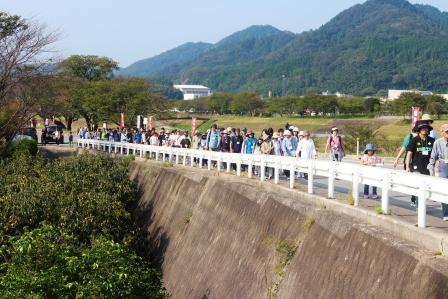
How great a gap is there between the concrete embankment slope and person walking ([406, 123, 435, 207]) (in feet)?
5.19

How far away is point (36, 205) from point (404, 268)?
12200 millimetres

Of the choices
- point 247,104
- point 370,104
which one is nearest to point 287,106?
point 247,104

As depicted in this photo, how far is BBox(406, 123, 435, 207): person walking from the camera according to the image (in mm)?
9914

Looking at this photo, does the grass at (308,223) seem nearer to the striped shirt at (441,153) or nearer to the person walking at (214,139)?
the striped shirt at (441,153)

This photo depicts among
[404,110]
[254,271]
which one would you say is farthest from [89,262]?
[404,110]

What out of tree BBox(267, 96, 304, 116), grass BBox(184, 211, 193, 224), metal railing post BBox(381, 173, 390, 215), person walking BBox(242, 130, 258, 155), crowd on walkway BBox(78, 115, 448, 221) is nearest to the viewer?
metal railing post BBox(381, 173, 390, 215)

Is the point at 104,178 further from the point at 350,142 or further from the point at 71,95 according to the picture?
the point at 71,95

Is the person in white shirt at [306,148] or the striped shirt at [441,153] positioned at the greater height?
the striped shirt at [441,153]

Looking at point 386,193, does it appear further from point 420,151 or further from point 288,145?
point 288,145

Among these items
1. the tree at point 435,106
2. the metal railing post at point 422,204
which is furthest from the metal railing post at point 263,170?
the tree at point 435,106

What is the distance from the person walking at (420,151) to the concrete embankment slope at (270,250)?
1.58 metres

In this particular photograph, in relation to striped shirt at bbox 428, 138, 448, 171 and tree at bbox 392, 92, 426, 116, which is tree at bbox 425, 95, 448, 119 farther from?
striped shirt at bbox 428, 138, 448, 171

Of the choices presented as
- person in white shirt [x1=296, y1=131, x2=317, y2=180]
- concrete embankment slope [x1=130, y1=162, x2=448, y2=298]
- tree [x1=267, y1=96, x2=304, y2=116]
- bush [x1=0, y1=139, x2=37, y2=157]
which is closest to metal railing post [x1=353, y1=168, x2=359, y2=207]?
concrete embankment slope [x1=130, y1=162, x2=448, y2=298]

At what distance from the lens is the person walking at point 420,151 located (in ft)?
32.5
